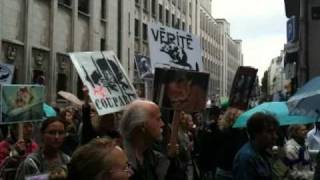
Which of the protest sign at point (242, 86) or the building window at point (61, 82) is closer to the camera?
the protest sign at point (242, 86)

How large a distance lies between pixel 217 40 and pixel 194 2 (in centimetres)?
3483

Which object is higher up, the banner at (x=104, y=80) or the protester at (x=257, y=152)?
the banner at (x=104, y=80)

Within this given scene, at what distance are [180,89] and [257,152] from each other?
132 centimetres

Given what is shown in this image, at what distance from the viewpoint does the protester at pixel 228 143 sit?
8.56 meters

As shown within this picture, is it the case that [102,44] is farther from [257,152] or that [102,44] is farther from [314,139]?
[257,152]

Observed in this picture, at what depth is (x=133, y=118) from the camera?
461cm

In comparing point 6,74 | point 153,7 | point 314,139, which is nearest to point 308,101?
point 314,139

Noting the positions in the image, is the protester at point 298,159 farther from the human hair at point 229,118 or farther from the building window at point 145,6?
the building window at point 145,6

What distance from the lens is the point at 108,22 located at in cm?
3500

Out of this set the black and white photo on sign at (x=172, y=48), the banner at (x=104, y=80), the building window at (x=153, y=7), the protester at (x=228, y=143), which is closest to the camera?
the banner at (x=104, y=80)

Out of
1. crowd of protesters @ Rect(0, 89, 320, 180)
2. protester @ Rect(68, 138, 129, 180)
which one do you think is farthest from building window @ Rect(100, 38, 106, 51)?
protester @ Rect(68, 138, 129, 180)

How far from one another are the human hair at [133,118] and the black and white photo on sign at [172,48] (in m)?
3.72

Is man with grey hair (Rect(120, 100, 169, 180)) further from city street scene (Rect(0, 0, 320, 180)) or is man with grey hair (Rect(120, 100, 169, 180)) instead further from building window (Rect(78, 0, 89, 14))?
building window (Rect(78, 0, 89, 14))

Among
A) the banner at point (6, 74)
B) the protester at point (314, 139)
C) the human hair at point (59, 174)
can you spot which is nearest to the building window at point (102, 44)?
the banner at point (6, 74)
